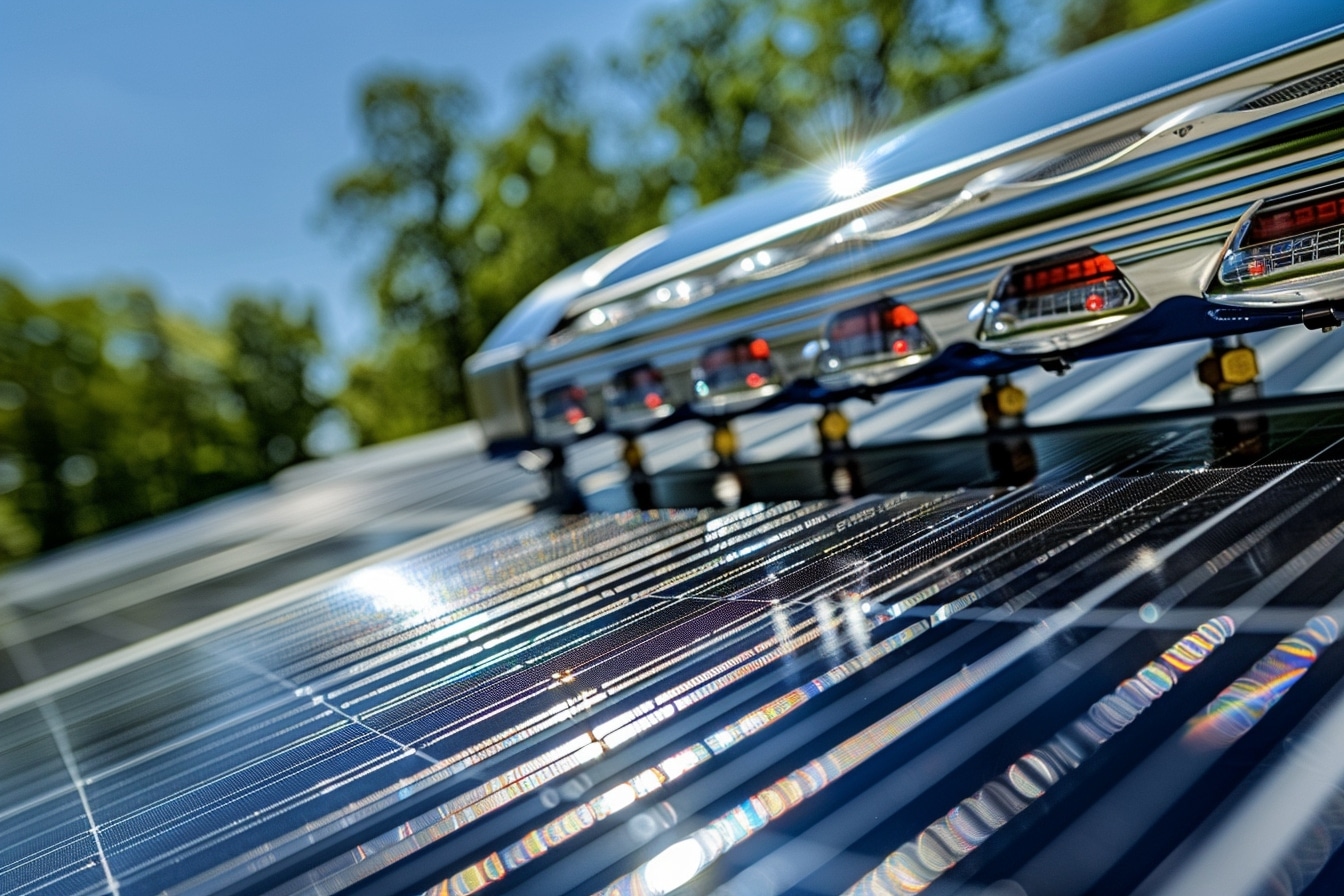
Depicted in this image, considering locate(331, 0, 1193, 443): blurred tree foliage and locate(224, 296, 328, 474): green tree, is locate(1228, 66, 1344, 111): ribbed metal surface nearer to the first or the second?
locate(331, 0, 1193, 443): blurred tree foliage

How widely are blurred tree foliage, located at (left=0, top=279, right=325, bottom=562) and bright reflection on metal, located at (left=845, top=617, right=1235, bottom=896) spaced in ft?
84.3

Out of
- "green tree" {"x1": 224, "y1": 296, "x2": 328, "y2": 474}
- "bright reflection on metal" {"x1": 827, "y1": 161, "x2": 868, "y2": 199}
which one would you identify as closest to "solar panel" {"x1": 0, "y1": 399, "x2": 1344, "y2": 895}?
"bright reflection on metal" {"x1": 827, "y1": 161, "x2": 868, "y2": 199}

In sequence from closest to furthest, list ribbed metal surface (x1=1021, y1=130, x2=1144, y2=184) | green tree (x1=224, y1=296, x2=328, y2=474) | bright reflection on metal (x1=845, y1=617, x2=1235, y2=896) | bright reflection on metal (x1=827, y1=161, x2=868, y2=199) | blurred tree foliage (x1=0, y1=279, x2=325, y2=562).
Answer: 1. bright reflection on metal (x1=845, y1=617, x2=1235, y2=896)
2. ribbed metal surface (x1=1021, y1=130, x2=1144, y2=184)
3. bright reflection on metal (x1=827, y1=161, x2=868, y2=199)
4. blurred tree foliage (x1=0, y1=279, x2=325, y2=562)
5. green tree (x1=224, y1=296, x2=328, y2=474)

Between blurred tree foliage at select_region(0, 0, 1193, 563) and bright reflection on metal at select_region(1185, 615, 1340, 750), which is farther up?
blurred tree foliage at select_region(0, 0, 1193, 563)

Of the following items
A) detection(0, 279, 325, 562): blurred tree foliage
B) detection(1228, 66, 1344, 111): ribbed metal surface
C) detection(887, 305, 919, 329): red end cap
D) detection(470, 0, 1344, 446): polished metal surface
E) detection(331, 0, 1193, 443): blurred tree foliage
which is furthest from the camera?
detection(0, 279, 325, 562): blurred tree foliage

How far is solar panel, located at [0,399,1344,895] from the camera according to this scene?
43.0 inches

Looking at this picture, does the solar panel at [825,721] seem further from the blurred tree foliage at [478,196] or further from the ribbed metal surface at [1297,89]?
the blurred tree foliage at [478,196]

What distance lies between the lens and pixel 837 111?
19.9 m

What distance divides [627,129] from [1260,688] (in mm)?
24279

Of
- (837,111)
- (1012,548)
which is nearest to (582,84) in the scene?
(837,111)

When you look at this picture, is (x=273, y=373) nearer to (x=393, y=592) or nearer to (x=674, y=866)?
(x=393, y=592)

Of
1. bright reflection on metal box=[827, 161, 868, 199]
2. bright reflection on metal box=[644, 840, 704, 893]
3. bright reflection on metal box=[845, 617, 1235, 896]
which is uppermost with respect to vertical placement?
bright reflection on metal box=[827, 161, 868, 199]

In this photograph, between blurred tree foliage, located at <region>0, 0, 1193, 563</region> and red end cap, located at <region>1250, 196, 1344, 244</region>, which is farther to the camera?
blurred tree foliage, located at <region>0, 0, 1193, 563</region>

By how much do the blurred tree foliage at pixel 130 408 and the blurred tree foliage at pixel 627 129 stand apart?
4.81 meters
